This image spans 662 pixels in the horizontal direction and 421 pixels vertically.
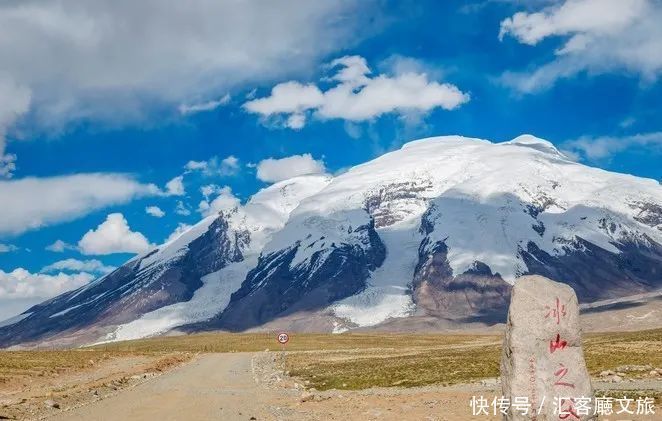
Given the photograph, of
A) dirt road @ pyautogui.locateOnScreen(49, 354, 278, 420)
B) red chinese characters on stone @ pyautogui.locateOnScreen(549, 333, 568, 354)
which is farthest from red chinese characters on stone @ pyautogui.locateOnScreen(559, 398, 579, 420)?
dirt road @ pyautogui.locateOnScreen(49, 354, 278, 420)

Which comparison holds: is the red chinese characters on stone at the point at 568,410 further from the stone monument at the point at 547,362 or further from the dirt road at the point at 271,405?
the dirt road at the point at 271,405

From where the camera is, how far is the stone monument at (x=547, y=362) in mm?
16641

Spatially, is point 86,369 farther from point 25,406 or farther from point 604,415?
point 604,415

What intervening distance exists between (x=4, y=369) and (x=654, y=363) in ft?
152

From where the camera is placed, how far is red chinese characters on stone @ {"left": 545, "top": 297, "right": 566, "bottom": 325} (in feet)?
55.4

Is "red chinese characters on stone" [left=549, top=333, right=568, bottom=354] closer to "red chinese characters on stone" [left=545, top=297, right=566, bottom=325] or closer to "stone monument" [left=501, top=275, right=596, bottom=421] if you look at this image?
"stone monument" [left=501, top=275, right=596, bottom=421]

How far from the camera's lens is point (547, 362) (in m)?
16.8

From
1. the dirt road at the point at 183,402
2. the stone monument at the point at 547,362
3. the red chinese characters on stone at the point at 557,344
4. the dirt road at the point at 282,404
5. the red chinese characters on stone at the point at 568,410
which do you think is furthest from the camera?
the dirt road at the point at 183,402

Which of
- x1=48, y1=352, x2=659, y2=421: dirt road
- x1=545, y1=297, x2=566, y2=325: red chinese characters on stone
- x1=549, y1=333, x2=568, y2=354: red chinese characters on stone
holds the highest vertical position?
x1=545, y1=297, x2=566, y2=325: red chinese characters on stone

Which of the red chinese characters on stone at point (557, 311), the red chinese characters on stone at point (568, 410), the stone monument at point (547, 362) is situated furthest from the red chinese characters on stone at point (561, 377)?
the red chinese characters on stone at point (557, 311)

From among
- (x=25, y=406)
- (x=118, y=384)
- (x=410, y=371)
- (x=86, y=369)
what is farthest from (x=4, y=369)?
(x=410, y=371)

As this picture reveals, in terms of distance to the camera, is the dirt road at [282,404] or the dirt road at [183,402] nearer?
the dirt road at [282,404]

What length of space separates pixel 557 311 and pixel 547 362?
4.27ft

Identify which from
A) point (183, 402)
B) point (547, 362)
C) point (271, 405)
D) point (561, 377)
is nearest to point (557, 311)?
point (547, 362)
